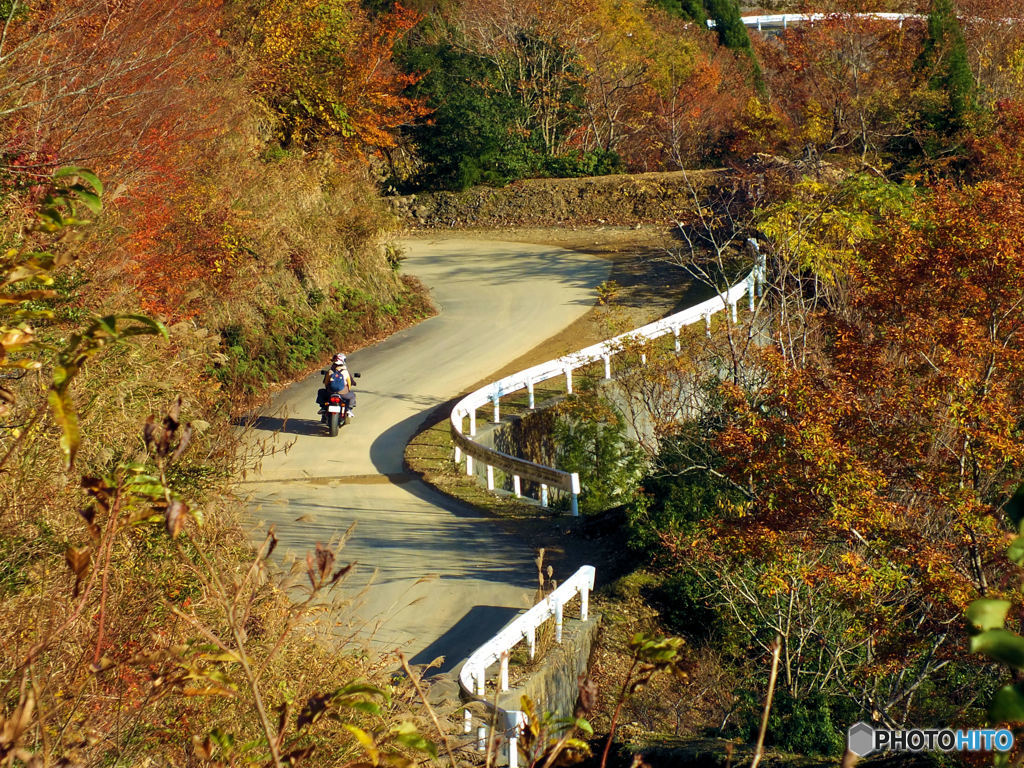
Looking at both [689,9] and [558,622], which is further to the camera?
[689,9]

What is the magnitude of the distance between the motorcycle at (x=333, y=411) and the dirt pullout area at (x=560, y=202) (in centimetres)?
2242

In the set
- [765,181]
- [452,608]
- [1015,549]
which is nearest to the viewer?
[1015,549]

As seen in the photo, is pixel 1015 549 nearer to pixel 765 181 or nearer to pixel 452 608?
pixel 452 608

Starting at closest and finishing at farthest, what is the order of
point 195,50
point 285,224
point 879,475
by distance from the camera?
point 879,475, point 195,50, point 285,224

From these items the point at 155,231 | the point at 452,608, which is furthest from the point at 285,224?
the point at 452,608

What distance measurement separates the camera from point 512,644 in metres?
9.10

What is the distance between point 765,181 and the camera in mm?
30922

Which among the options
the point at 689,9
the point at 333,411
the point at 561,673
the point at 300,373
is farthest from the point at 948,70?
the point at 561,673

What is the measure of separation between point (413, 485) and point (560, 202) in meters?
25.4

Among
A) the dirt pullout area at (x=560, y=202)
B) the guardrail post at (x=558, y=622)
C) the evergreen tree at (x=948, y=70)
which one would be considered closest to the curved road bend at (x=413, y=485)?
the guardrail post at (x=558, y=622)

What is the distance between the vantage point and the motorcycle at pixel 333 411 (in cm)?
1758

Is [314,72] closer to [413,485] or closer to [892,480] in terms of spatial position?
[413,485]

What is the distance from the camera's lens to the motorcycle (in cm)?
1758

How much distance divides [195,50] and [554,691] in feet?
49.5
